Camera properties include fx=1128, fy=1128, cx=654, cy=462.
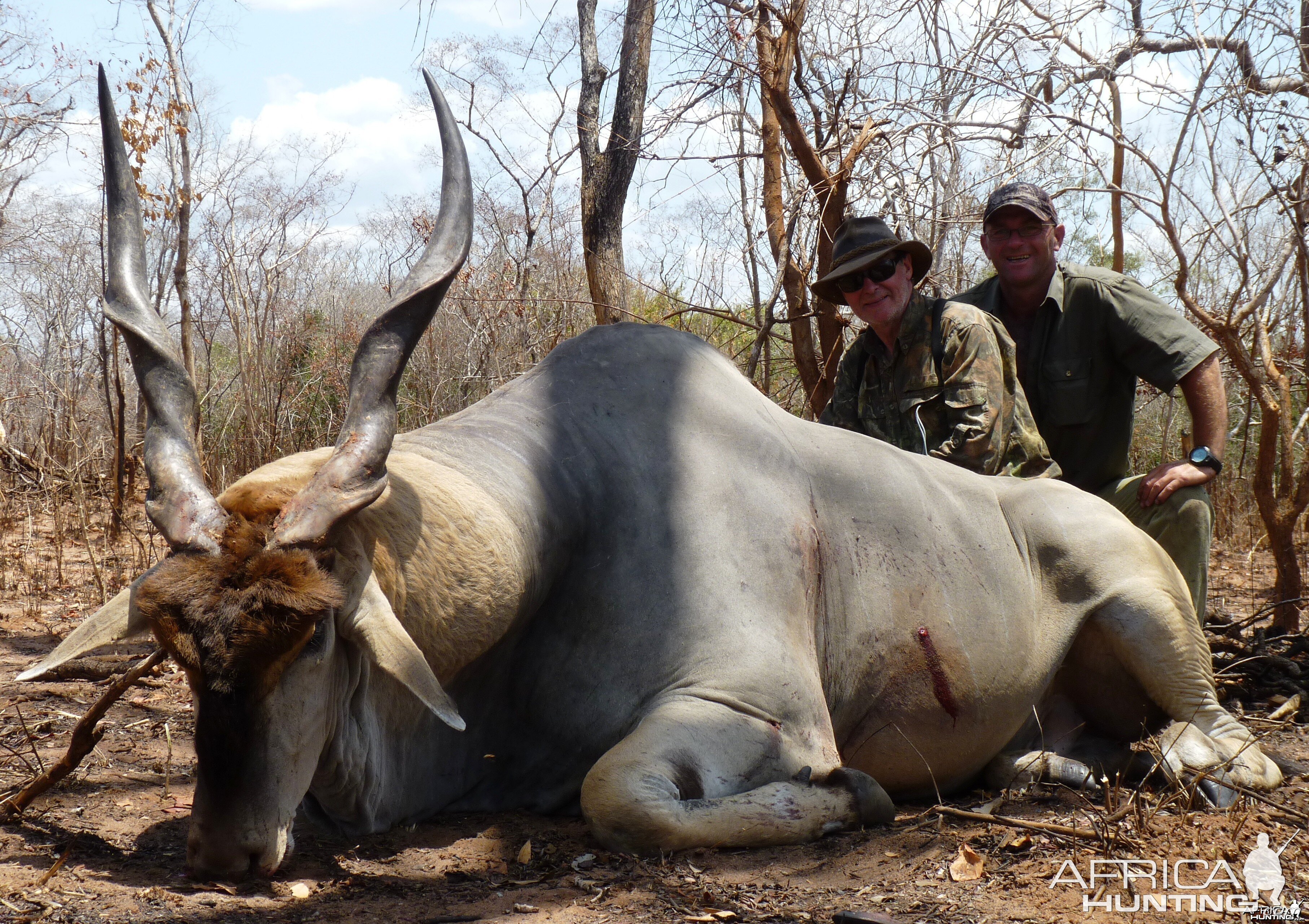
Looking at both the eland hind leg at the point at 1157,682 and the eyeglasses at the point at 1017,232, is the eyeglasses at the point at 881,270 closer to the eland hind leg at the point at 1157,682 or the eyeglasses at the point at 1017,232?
the eyeglasses at the point at 1017,232

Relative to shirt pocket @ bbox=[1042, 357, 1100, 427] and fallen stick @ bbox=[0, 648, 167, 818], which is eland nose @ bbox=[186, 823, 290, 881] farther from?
shirt pocket @ bbox=[1042, 357, 1100, 427]

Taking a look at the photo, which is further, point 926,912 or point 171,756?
point 171,756

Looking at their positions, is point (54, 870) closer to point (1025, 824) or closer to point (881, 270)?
point (1025, 824)

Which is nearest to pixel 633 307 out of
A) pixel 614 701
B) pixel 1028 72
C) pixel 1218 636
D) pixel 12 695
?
pixel 1028 72

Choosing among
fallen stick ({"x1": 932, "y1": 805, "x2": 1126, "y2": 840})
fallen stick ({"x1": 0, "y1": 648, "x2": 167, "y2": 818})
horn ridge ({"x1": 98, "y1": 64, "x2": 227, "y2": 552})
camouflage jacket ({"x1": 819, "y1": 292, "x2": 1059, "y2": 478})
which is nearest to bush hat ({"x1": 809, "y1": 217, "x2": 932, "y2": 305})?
camouflage jacket ({"x1": 819, "y1": 292, "x2": 1059, "y2": 478})

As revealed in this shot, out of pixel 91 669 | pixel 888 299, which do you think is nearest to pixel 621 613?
pixel 888 299

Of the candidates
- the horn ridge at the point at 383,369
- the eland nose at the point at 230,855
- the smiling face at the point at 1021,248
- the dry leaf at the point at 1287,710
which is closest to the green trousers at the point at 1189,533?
the dry leaf at the point at 1287,710

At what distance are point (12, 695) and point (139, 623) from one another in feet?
7.67

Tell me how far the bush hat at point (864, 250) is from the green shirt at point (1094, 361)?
545 millimetres

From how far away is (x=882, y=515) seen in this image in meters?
3.94

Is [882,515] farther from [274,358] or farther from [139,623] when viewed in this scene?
[274,358]

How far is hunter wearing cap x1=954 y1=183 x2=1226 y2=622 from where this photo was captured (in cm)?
529

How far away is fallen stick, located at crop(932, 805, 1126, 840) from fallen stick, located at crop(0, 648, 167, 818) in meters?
2.21

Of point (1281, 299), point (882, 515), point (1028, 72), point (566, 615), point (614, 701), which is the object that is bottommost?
point (614, 701)
